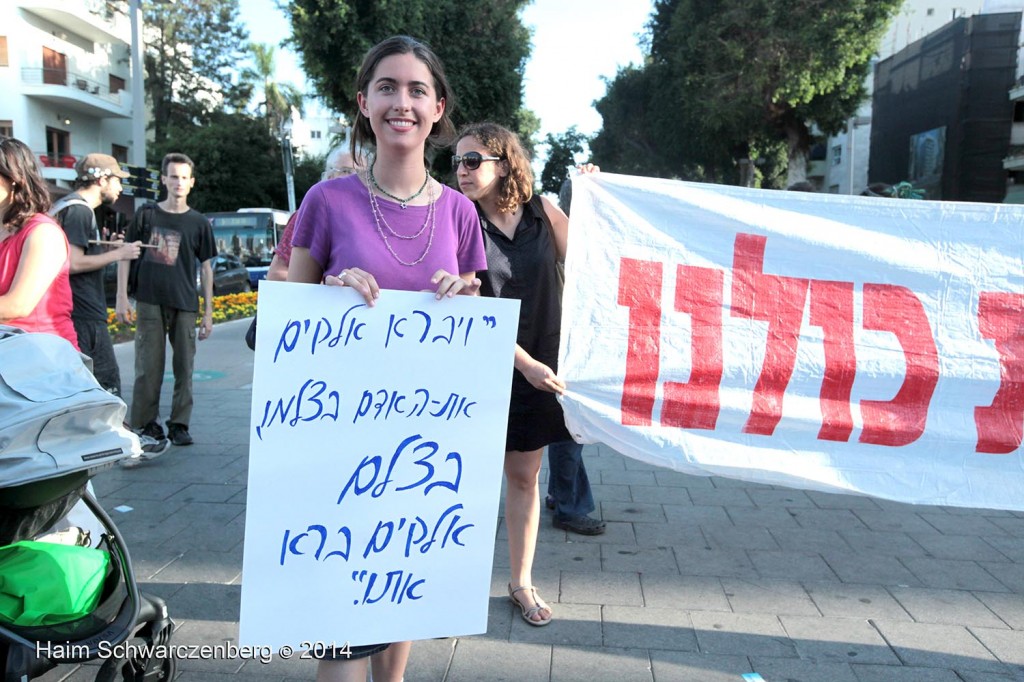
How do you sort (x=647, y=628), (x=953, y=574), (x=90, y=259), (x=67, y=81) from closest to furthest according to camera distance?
1. (x=647, y=628)
2. (x=953, y=574)
3. (x=90, y=259)
4. (x=67, y=81)

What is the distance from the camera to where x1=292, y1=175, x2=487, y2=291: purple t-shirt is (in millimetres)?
1994

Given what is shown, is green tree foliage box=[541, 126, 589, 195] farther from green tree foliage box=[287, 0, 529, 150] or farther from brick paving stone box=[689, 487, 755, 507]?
brick paving stone box=[689, 487, 755, 507]

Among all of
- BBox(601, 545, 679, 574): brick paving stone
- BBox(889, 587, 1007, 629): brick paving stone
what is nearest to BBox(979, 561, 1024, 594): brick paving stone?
BBox(889, 587, 1007, 629): brick paving stone

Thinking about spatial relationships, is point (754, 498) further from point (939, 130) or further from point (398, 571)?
point (939, 130)

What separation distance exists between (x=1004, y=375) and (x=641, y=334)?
138 cm

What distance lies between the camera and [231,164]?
4200cm

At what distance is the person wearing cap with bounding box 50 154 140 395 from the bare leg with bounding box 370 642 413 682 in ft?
10.5

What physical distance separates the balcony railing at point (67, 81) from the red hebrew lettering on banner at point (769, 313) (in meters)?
38.0

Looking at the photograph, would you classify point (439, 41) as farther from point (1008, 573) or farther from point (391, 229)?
point (391, 229)

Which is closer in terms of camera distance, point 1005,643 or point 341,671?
point 341,671

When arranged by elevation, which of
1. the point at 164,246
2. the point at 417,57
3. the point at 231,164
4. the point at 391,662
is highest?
the point at 231,164

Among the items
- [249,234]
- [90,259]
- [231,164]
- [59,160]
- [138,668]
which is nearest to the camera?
[138,668]

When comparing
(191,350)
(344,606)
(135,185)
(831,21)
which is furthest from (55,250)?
(831,21)

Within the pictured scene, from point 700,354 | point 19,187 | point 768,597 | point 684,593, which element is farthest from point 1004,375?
point 19,187
